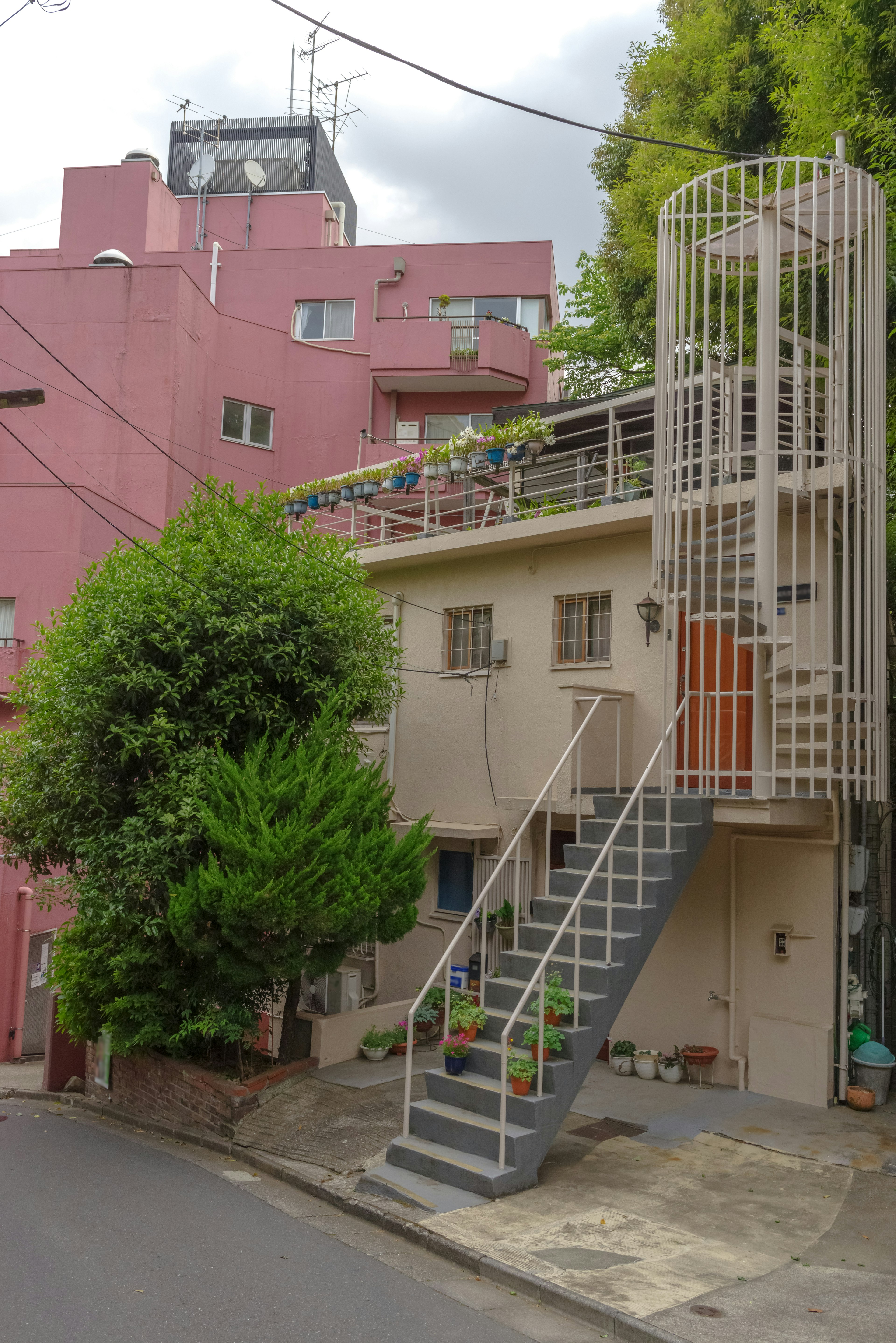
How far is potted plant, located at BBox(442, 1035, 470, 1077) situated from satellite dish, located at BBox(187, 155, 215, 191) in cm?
2674

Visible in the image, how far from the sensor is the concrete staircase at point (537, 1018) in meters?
7.77

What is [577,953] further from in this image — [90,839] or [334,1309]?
[90,839]

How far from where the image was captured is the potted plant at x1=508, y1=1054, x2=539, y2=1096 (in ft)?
25.7

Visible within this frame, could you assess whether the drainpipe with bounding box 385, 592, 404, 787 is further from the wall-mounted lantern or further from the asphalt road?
the asphalt road

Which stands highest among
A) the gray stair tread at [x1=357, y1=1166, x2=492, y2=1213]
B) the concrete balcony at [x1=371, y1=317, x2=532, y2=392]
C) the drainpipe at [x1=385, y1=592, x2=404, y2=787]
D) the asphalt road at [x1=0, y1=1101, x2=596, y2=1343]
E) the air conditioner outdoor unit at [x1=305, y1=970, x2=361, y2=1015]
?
the concrete balcony at [x1=371, y1=317, x2=532, y2=392]

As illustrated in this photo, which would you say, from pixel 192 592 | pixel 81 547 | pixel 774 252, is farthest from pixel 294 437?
pixel 774 252

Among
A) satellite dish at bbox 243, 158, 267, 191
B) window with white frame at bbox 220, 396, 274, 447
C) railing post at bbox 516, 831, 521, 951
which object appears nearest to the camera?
railing post at bbox 516, 831, 521, 951

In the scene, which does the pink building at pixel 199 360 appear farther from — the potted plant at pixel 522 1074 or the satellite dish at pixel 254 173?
the potted plant at pixel 522 1074

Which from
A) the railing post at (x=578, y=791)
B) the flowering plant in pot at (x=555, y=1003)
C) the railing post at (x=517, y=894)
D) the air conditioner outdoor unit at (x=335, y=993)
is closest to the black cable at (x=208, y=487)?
the railing post at (x=578, y=791)

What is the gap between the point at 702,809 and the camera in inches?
375

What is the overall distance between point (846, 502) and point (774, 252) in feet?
7.62

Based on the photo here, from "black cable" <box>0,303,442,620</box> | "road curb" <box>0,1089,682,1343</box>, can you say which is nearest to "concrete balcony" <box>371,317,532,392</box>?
"black cable" <box>0,303,442,620</box>

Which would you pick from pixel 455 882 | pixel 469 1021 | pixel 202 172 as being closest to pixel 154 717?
pixel 469 1021

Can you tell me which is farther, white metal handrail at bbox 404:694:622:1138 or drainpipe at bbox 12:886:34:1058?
drainpipe at bbox 12:886:34:1058
